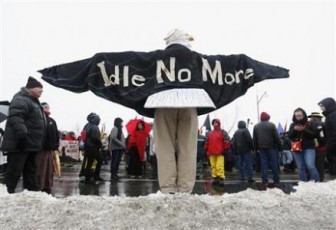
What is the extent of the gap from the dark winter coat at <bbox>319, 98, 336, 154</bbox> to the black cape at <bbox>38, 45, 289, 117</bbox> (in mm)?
2358

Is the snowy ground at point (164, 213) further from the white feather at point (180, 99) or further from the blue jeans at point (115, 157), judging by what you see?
the blue jeans at point (115, 157)

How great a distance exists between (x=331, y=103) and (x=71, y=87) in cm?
486

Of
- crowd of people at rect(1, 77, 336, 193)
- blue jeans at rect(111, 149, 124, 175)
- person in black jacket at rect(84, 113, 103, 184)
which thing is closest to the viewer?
crowd of people at rect(1, 77, 336, 193)

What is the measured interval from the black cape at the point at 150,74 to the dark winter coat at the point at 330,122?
236 centimetres

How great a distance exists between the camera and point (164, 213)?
3477 mm

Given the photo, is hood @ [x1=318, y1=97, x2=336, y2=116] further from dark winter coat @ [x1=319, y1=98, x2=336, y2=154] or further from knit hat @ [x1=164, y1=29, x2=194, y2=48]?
knit hat @ [x1=164, y1=29, x2=194, y2=48]

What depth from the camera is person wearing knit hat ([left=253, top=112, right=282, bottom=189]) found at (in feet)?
30.7

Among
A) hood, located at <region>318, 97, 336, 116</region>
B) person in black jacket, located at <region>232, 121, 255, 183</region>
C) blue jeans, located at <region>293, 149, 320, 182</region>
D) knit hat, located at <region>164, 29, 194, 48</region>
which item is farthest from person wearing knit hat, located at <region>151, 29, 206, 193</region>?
person in black jacket, located at <region>232, 121, 255, 183</region>

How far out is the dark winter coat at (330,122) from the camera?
6.66 metres

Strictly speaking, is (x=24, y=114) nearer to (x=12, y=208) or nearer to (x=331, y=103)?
(x=12, y=208)

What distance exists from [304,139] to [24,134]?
5225 mm

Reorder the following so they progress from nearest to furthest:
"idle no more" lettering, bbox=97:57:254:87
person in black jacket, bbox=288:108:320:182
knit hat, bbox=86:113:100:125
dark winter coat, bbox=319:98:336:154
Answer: "idle no more" lettering, bbox=97:57:254:87 → dark winter coat, bbox=319:98:336:154 → person in black jacket, bbox=288:108:320:182 → knit hat, bbox=86:113:100:125

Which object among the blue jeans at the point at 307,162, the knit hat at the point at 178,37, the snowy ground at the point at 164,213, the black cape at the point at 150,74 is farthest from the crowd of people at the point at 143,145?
the knit hat at the point at 178,37

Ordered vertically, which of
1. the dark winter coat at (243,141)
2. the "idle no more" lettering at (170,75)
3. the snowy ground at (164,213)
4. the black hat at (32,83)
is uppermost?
the black hat at (32,83)
